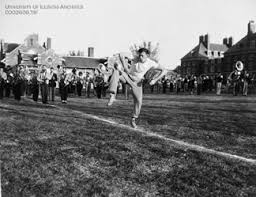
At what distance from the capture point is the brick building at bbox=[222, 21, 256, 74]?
30891 mm

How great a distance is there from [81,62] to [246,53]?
3446 cm

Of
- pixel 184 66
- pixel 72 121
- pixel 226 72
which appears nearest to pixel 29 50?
pixel 226 72

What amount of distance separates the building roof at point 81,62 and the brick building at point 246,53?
24877 mm

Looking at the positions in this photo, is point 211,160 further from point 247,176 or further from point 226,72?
point 226,72

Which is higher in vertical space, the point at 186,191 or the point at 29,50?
the point at 29,50

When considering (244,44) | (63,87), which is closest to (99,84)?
(63,87)

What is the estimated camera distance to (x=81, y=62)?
6431cm

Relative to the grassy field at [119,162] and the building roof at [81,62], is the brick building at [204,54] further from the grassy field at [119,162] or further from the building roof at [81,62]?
the grassy field at [119,162]

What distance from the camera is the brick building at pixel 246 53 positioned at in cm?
3089

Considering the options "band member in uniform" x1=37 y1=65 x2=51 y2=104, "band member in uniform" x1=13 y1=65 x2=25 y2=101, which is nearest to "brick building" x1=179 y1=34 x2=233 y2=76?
"band member in uniform" x1=13 y1=65 x2=25 y2=101

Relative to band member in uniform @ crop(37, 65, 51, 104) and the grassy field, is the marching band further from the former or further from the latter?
the grassy field

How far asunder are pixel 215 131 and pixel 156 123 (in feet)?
5.49

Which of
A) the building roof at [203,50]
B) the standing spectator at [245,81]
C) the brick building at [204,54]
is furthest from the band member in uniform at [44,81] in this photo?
the building roof at [203,50]

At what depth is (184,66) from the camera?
73.0 meters
